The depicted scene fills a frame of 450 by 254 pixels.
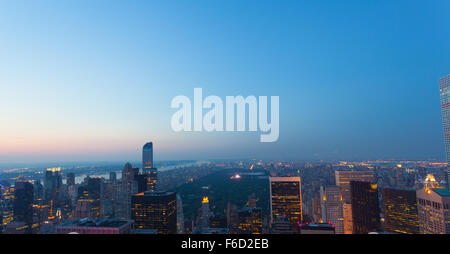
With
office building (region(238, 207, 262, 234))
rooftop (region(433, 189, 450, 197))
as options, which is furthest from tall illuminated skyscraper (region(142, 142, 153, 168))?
rooftop (region(433, 189, 450, 197))

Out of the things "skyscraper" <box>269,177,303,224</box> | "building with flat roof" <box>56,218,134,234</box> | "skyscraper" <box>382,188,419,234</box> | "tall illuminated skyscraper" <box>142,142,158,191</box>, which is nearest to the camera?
"building with flat roof" <box>56,218,134,234</box>

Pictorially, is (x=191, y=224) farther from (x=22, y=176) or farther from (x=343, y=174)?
(x=343, y=174)

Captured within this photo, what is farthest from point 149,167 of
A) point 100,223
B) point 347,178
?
point 347,178

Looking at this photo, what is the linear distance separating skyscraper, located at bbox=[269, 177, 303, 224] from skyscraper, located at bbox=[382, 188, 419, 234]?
8559 millimetres

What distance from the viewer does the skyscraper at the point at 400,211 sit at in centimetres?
2045

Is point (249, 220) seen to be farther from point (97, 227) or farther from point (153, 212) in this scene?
point (97, 227)

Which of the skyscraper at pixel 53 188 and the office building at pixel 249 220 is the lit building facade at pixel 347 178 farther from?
the skyscraper at pixel 53 188

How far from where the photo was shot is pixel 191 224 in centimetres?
2441

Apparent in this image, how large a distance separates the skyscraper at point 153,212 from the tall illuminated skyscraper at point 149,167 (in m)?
11.2

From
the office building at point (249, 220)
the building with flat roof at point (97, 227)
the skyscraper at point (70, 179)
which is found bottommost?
the office building at point (249, 220)

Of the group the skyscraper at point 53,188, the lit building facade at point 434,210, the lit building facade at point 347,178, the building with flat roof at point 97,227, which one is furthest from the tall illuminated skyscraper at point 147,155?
the lit building facade at point 434,210

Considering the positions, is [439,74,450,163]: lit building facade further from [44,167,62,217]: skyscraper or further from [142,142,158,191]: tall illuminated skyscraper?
[44,167,62,217]: skyscraper

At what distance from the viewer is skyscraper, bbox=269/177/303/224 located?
27.2 m

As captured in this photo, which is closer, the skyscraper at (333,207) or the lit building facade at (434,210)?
the lit building facade at (434,210)
